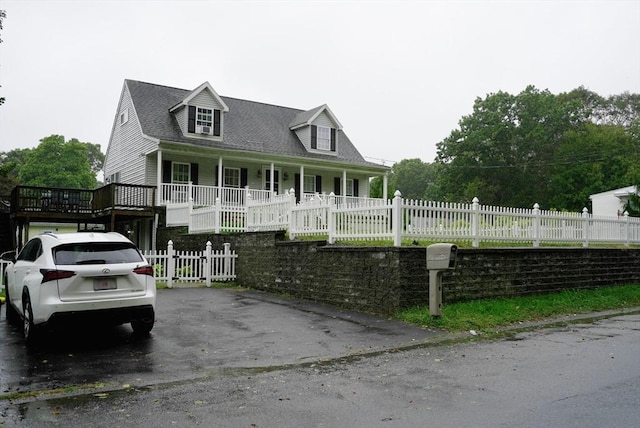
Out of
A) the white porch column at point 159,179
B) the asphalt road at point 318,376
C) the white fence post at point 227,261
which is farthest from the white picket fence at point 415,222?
the white porch column at point 159,179

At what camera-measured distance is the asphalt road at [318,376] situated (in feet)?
17.0

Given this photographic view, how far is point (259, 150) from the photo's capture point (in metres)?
28.0

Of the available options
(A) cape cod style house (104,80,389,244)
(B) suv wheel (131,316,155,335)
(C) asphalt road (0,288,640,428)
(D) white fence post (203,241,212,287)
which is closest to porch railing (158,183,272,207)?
(A) cape cod style house (104,80,389,244)

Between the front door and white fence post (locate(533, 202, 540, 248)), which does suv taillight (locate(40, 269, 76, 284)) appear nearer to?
white fence post (locate(533, 202, 540, 248))

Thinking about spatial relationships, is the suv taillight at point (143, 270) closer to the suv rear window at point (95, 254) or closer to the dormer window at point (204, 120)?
the suv rear window at point (95, 254)

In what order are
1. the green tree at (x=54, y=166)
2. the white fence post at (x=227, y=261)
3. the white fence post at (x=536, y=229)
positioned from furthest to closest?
the green tree at (x=54, y=166) → the white fence post at (x=227, y=261) → the white fence post at (x=536, y=229)

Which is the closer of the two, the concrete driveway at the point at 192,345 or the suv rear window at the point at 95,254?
the concrete driveway at the point at 192,345

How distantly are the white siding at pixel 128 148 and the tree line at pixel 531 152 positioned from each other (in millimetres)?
23787

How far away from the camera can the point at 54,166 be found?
5750cm

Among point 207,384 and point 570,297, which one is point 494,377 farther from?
point 570,297

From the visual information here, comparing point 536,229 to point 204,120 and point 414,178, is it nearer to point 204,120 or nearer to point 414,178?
point 204,120

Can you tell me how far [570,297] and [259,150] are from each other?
58.7ft

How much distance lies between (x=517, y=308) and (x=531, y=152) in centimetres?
4610

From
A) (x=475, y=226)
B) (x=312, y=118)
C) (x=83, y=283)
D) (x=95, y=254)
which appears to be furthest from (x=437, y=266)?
(x=312, y=118)
